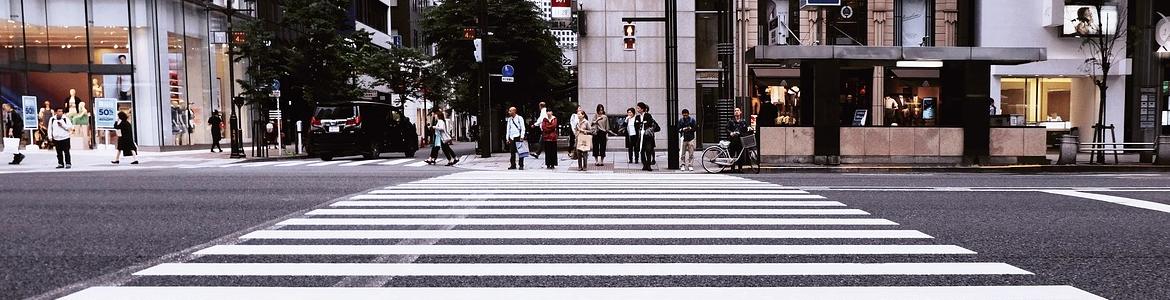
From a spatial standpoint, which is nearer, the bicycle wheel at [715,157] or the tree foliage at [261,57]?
the bicycle wheel at [715,157]

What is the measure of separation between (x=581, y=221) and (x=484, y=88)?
1697 centimetres

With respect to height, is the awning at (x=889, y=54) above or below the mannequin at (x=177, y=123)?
above

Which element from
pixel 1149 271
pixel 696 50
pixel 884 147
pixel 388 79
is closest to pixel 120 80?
pixel 388 79

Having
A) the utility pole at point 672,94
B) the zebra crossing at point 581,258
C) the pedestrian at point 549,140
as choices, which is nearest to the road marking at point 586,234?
the zebra crossing at point 581,258

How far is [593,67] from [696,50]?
4395 millimetres

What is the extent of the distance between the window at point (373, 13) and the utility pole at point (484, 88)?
2869cm

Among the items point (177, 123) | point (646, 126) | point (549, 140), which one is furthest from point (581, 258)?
point (177, 123)

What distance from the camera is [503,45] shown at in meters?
27.6

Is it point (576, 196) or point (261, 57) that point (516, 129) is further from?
point (261, 57)

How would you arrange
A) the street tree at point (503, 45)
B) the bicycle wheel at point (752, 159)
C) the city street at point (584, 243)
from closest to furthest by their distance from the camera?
the city street at point (584, 243) → the bicycle wheel at point (752, 159) → the street tree at point (503, 45)

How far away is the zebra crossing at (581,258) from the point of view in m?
4.77

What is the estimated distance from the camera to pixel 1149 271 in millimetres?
5426

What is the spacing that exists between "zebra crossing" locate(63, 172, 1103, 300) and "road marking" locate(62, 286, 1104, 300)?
0.01 meters

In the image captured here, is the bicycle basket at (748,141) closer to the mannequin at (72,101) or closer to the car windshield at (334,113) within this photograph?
the car windshield at (334,113)
